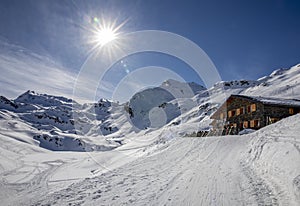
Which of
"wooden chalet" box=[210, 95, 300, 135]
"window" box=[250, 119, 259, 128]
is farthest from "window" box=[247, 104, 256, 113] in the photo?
"window" box=[250, 119, 259, 128]

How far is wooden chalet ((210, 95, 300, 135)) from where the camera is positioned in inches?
1131

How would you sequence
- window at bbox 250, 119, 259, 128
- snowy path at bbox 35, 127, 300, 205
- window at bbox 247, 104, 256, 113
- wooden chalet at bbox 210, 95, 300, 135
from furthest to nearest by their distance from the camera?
window at bbox 247, 104, 256, 113
window at bbox 250, 119, 259, 128
wooden chalet at bbox 210, 95, 300, 135
snowy path at bbox 35, 127, 300, 205

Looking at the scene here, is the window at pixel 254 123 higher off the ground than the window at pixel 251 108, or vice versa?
the window at pixel 251 108

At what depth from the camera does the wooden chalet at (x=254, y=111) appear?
28.7m

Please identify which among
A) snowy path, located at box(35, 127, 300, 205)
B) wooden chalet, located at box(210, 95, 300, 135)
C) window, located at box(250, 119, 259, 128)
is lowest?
snowy path, located at box(35, 127, 300, 205)

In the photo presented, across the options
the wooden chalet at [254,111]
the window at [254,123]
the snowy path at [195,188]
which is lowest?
the snowy path at [195,188]

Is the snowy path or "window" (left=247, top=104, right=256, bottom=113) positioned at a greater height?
"window" (left=247, top=104, right=256, bottom=113)

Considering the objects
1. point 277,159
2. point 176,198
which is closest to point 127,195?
point 176,198

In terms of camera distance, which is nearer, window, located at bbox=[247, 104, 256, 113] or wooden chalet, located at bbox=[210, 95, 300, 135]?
wooden chalet, located at bbox=[210, 95, 300, 135]

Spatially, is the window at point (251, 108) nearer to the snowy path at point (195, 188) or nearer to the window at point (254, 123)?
the window at point (254, 123)

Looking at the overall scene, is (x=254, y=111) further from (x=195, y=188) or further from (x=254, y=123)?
(x=195, y=188)

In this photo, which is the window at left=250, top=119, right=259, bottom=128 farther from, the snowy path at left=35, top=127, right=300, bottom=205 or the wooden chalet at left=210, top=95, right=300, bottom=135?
the snowy path at left=35, top=127, right=300, bottom=205

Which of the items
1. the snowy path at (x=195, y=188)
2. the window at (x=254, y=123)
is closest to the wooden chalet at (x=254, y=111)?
the window at (x=254, y=123)

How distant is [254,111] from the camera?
30500mm
